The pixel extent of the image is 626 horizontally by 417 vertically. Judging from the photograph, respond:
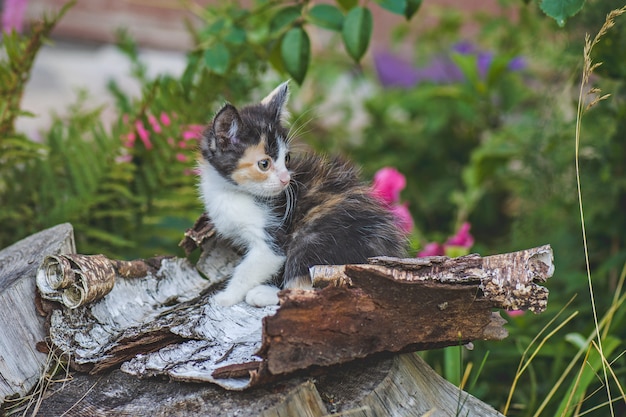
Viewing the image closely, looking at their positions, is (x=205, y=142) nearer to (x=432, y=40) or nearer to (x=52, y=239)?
(x=52, y=239)

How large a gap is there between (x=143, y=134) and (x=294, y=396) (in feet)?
7.43

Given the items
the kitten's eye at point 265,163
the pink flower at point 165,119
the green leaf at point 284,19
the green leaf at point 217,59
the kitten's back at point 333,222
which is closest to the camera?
the kitten's back at point 333,222

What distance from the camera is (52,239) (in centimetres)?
249

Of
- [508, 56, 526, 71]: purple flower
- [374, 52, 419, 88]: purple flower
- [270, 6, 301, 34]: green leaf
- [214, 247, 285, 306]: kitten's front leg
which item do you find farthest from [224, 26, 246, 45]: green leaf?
[374, 52, 419, 88]: purple flower

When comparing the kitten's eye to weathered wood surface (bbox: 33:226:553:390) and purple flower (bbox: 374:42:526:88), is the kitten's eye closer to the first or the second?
weathered wood surface (bbox: 33:226:553:390)

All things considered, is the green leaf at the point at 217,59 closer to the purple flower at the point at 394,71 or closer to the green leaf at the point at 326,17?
the green leaf at the point at 326,17

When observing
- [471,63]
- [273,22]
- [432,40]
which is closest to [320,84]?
[432,40]

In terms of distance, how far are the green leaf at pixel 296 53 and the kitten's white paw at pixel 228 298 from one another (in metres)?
0.92

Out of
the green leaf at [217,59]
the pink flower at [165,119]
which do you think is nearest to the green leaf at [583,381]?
the green leaf at [217,59]

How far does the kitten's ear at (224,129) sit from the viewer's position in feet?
8.01

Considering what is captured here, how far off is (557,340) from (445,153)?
2.18 meters

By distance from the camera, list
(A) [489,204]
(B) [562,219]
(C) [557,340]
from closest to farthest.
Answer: (C) [557,340], (B) [562,219], (A) [489,204]

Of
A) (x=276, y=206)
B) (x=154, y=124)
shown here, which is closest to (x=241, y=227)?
(x=276, y=206)

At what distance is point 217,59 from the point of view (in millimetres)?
3039
